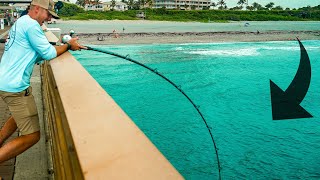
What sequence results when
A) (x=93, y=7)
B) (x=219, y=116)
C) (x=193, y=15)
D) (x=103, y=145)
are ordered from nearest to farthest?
1. (x=103, y=145)
2. (x=219, y=116)
3. (x=193, y=15)
4. (x=93, y=7)

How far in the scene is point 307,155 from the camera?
10641 millimetres

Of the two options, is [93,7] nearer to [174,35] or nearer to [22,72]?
[174,35]

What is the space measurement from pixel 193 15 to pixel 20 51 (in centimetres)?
12086

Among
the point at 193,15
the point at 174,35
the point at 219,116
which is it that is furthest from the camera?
the point at 193,15

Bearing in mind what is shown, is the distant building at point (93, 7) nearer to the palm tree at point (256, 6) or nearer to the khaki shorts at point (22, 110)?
the palm tree at point (256, 6)

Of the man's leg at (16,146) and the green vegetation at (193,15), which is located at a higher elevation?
the green vegetation at (193,15)

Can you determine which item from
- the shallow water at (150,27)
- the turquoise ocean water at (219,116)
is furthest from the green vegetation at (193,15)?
the turquoise ocean water at (219,116)

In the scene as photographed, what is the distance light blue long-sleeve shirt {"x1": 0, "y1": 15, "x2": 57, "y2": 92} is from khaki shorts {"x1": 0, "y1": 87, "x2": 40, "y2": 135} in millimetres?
55

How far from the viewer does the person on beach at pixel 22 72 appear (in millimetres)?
2543

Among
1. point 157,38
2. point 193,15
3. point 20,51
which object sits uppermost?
point 193,15

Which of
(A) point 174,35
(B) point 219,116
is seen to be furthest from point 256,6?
(B) point 219,116

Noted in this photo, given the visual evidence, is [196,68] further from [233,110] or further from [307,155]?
[307,155]

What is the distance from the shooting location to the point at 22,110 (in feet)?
8.52

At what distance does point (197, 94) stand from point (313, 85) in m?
9.25
